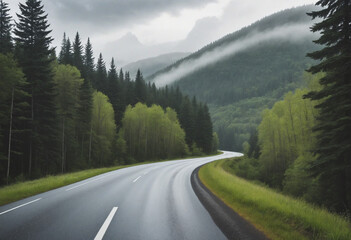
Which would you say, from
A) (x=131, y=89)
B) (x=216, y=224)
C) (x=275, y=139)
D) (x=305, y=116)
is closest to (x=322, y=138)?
(x=216, y=224)

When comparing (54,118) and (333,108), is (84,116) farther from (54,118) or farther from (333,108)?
(333,108)

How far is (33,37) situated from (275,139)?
4062 cm

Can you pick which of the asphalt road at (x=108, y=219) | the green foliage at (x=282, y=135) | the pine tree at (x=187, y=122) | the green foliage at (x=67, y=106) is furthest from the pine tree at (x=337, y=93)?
the pine tree at (x=187, y=122)

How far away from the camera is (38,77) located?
2278cm

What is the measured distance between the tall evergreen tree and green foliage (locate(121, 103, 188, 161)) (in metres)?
21.5

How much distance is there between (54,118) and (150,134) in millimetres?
28775

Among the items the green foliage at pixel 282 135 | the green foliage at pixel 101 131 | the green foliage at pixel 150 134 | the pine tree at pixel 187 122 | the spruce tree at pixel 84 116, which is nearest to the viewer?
the green foliage at pixel 282 135

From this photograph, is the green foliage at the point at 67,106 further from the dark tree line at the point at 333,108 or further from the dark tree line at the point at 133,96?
the dark tree line at the point at 333,108

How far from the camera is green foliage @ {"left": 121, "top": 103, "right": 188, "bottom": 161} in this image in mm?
48406

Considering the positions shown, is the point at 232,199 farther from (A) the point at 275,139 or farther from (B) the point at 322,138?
(A) the point at 275,139

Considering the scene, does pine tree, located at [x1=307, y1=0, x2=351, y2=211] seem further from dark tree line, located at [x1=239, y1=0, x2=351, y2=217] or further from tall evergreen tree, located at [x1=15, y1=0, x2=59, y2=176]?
tall evergreen tree, located at [x1=15, y1=0, x2=59, y2=176]

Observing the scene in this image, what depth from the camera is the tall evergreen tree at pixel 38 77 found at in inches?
871

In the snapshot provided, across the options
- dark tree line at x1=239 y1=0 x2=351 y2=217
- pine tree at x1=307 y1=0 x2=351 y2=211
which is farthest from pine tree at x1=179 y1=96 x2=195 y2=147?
pine tree at x1=307 y1=0 x2=351 y2=211

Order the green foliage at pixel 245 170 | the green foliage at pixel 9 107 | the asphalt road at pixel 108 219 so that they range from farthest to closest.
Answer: the green foliage at pixel 245 170 → the green foliage at pixel 9 107 → the asphalt road at pixel 108 219
